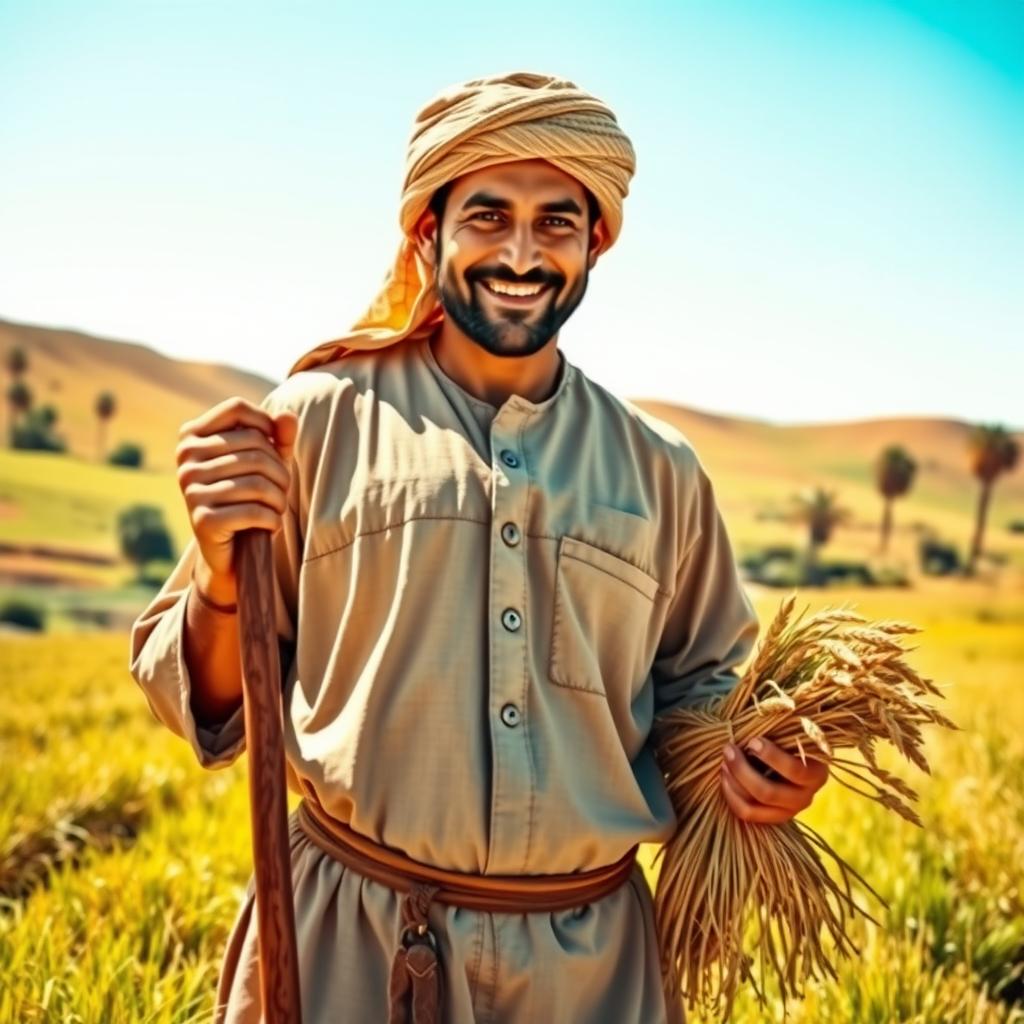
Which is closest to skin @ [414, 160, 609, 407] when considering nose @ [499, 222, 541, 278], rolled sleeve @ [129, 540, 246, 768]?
nose @ [499, 222, 541, 278]

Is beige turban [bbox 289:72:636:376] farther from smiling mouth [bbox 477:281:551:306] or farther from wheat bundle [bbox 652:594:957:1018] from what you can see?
wheat bundle [bbox 652:594:957:1018]

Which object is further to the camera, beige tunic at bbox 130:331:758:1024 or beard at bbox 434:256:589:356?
beard at bbox 434:256:589:356

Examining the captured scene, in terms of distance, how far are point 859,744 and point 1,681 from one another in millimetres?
10237

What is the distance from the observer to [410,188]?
2234 millimetres

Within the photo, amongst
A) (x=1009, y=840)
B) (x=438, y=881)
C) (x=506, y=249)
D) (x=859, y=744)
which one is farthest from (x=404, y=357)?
(x=1009, y=840)

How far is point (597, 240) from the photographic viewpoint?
234cm

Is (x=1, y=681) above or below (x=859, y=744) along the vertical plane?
below

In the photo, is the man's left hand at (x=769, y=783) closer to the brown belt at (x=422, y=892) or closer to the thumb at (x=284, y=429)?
the brown belt at (x=422, y=892)

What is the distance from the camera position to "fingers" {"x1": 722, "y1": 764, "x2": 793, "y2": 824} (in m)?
2.15

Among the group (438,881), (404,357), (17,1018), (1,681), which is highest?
(404,357)

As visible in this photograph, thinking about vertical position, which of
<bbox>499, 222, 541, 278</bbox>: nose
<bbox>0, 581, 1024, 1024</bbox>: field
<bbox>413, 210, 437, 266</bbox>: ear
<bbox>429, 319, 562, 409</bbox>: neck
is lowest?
<bbox>0, 581, 1024, 1024</bbox>: field

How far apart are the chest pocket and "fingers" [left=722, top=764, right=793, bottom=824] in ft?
0.79

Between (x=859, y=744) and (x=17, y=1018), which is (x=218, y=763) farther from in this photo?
(x=17, y=1018)

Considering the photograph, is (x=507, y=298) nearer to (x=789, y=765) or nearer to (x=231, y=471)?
(x=231, y=471)
